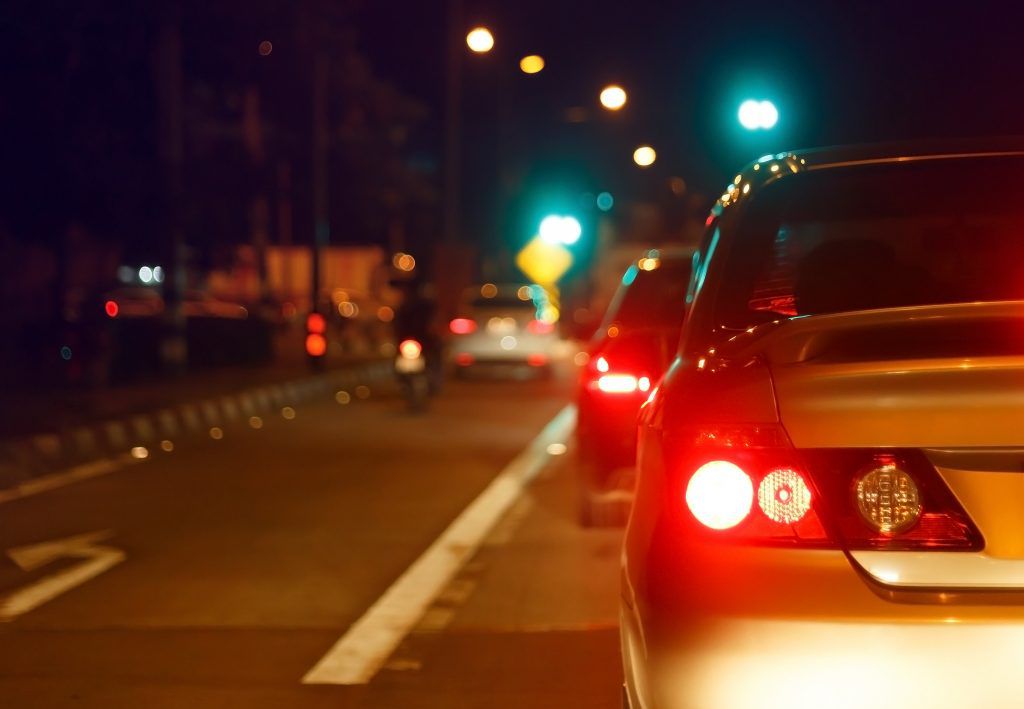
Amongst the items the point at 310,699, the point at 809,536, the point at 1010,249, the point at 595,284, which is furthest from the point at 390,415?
the point at 595,284

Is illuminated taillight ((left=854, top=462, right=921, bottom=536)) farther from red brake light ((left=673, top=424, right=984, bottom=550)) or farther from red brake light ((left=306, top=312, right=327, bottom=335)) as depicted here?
red brake light ((left=306, top=312, right=327, bottom=335))

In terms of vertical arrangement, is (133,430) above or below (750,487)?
below

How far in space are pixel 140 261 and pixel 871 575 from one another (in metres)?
22.4

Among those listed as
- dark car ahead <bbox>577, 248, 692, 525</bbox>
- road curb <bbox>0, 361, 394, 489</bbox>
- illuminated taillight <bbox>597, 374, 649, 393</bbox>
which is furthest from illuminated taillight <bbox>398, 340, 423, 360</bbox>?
illuminated taillight <bbox>597, 374, 649, 393</bbox>

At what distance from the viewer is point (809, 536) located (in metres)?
3.03

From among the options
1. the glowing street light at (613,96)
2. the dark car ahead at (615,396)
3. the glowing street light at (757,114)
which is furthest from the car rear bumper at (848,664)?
the glowing street light at (613,96)

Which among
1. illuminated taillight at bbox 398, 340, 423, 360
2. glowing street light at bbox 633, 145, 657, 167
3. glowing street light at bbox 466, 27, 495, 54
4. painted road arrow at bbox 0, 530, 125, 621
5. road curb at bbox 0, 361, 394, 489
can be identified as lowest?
road curb at bbox 0, 361, 394, 489

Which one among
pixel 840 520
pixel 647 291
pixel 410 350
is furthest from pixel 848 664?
pixel 410 350

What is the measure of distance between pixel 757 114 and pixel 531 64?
60.2ft

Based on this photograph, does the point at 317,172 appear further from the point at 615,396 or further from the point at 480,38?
the point at 615,396

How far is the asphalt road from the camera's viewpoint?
18.9 feet

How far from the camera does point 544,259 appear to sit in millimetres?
33688

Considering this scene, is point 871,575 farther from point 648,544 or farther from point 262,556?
point 262,556

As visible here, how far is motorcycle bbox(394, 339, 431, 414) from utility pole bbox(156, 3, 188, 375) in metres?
4.69
